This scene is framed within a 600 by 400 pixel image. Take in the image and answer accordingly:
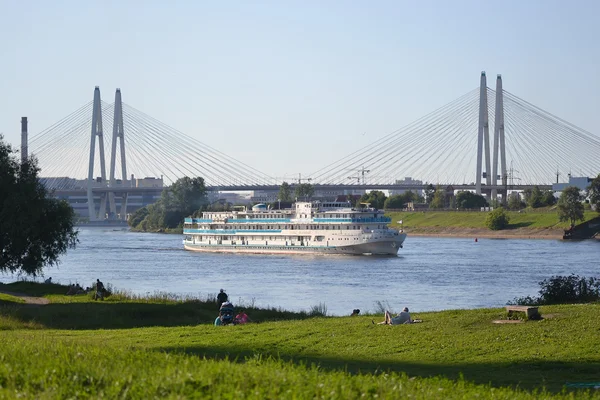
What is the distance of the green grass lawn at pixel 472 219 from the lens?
103669 millimetres

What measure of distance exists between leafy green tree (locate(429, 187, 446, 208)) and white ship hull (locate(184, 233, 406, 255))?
49.5 meters

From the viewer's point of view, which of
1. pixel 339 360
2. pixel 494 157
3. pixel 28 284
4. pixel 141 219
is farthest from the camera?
pixel 141 219

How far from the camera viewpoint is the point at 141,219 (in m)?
141

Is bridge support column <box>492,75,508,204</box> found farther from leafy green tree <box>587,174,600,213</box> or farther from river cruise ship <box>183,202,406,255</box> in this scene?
river cruise ship <box>183,202,406,255</box>

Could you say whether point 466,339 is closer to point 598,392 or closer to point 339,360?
point 339,360

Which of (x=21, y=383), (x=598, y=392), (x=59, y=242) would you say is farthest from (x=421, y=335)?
(x=59, y=242)

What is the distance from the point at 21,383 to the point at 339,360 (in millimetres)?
6705

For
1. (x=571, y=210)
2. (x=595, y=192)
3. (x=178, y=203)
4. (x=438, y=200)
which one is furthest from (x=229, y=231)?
(x=438, y=200)

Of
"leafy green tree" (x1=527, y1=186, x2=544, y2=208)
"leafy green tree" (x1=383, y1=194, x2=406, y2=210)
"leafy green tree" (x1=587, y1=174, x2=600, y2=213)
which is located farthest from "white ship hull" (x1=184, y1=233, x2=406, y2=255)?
"leafy green tree" (x1=383, y1=194, x2=406, y2=210)

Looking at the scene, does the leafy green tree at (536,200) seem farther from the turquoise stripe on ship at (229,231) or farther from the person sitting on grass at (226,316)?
the person sitting on grass at (226,316)

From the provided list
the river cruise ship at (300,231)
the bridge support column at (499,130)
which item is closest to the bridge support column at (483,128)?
the bridge support column at (499,130)

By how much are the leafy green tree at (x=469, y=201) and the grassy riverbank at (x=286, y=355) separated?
97739mm

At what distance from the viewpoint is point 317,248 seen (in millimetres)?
77375

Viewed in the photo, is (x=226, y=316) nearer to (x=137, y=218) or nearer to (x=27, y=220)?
(x=27, y=220)
